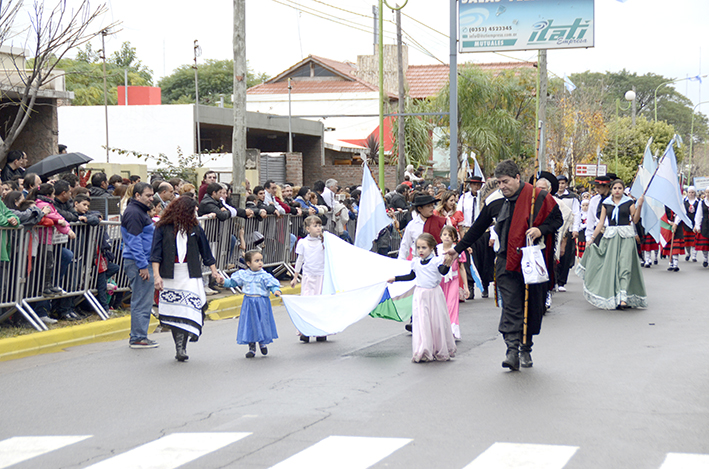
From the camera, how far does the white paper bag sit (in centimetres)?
762

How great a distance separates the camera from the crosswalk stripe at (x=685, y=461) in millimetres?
4898

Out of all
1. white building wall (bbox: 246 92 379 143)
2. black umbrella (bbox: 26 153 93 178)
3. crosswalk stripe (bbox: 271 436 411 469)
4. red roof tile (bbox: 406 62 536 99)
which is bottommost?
crosswalk stripe (bbox: 271 436 411 469)

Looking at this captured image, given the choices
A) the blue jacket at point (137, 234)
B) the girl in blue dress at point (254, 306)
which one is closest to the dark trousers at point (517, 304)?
the girl in blue dress at point (254, 306)

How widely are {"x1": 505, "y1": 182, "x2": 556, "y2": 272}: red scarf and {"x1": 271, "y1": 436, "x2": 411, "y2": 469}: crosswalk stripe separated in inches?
112

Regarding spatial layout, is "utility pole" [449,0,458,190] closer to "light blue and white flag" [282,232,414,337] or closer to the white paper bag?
"light blue and white flag" [282,232,414,337]

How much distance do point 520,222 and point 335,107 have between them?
43.1 m

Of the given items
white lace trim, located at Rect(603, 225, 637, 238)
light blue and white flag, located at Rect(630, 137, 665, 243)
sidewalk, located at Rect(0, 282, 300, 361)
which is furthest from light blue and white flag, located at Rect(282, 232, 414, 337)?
light blue and white flag, located at Rect(630, 137, 665, 243)

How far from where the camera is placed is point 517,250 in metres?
7.90

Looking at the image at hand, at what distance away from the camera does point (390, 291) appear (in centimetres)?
948

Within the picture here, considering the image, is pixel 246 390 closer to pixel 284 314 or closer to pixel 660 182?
pixel 284 314

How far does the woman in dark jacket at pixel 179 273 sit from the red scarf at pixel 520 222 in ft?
10.3

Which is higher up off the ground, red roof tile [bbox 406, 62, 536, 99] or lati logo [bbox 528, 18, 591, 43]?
red roof tile [bbox 406, 62, 536, 99]

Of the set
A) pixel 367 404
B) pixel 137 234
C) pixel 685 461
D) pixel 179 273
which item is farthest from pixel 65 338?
pixel 685 461

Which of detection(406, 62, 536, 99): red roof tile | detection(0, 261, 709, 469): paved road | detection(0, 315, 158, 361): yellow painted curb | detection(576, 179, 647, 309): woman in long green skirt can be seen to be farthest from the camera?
detection(406, 62, 536, 99): red roof tile
